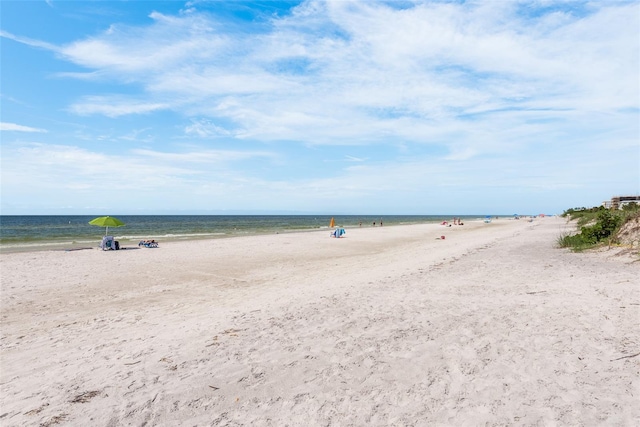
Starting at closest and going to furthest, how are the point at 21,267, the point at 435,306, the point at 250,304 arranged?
1. the point at 435,306
2. the point at 250,304
3. the point at 21,267

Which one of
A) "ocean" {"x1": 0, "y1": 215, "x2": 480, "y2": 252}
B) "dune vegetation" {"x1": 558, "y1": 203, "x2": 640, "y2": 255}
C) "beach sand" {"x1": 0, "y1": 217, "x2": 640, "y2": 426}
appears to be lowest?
"beach sand" {"x1": 0, "y1": 217, "x2": 640, "y2": 426}

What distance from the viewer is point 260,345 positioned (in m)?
5.75

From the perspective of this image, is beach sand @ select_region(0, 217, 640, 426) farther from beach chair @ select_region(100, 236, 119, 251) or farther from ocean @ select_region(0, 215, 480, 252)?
ocean @ select_region(0, 215, 480, 252)

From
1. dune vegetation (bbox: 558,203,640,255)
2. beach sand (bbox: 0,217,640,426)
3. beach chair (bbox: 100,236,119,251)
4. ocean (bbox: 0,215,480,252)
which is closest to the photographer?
beach sand (bbox: 0,217,640,426)

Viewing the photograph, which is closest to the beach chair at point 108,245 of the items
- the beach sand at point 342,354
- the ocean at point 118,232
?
the ocean at point 118,232

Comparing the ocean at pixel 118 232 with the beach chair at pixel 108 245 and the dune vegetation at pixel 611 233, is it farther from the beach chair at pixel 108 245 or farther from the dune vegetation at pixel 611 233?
the dune vegetation at pixel 611 233

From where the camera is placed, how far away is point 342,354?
529 cm

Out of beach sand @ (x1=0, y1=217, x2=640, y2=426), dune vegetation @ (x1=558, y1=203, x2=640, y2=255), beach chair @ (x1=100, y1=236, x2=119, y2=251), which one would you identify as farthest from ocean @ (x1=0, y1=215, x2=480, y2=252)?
dune vegetation @ (x1=558, y1=203, x2=640, y2=255)

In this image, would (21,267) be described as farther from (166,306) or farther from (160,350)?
(160,350)

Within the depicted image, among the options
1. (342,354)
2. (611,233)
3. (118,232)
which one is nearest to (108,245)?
(342,354)

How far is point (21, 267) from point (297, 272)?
40.0ft

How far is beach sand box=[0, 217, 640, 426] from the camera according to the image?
3.98 m

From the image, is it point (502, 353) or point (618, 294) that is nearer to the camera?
point (502, 353)

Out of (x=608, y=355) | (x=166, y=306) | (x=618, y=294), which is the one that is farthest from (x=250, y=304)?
(x=618, y=294)
